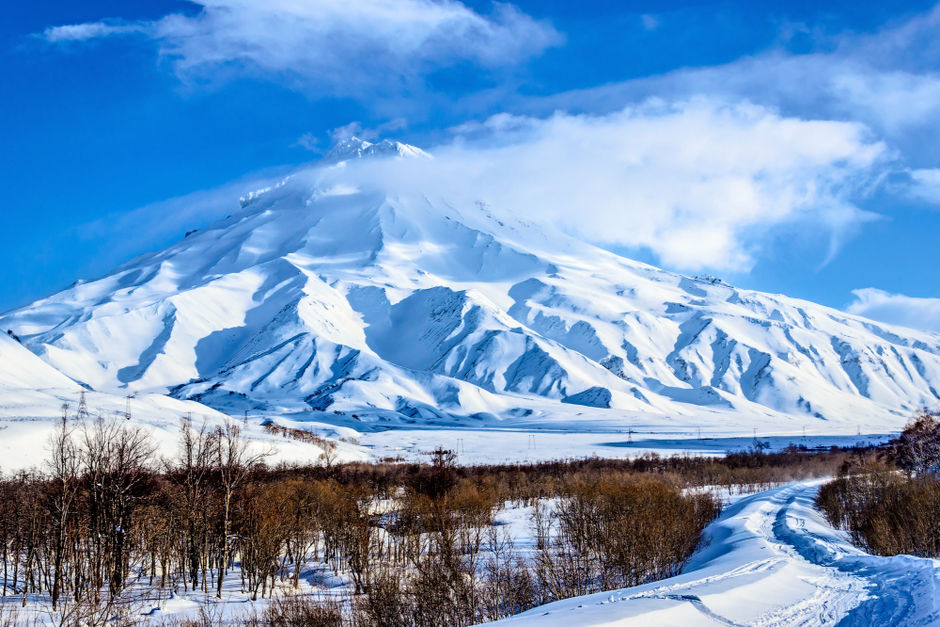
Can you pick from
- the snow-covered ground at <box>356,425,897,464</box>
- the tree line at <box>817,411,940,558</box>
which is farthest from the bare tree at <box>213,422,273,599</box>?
the snow-covered ground at <box>356,425,897,464</box>

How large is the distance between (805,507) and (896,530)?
21686mm

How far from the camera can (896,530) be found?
32844mm

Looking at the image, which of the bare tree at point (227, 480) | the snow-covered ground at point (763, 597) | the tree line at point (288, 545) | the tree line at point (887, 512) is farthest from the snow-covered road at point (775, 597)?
the bare tree at point (227, 480)

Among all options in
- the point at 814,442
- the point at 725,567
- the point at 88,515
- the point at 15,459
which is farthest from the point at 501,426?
the point at 725,567

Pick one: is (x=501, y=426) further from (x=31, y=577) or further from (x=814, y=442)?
(x=31, y=577)

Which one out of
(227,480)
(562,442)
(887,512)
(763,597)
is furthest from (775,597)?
(562,442)

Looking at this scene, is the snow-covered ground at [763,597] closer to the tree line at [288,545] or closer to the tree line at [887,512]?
the tree line at [887,512]

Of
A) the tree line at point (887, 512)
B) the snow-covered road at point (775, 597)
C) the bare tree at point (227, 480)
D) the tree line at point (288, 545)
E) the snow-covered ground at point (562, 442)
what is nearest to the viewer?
the snow-covered road at point (775, 597)

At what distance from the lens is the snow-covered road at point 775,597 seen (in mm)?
13984

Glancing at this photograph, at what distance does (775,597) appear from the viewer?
18.1 m

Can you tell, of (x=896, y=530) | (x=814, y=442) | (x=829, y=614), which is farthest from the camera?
(x=814, y=442)

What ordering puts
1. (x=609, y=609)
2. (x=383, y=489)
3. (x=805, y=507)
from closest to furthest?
1. (x=609, y=609)
2. (x=805, y=507)
3. (x=383, y=489)

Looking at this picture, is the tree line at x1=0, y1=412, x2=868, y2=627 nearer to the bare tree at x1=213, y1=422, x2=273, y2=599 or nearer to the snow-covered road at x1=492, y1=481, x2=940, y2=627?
the bare tree at x1=213, y1=422, x2=273, y2=599

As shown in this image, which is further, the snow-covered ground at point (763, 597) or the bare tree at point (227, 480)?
the bare tree at point (227, 480)
